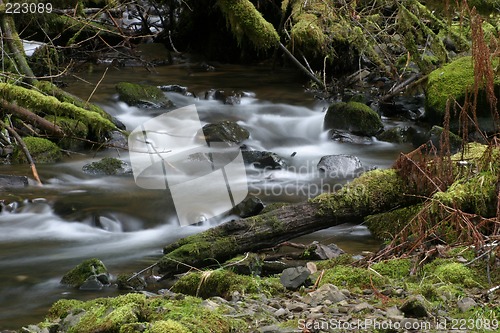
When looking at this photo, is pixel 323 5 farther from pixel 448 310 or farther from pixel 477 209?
pixel 448 310

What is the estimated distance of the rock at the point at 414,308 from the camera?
Result: 3.26m

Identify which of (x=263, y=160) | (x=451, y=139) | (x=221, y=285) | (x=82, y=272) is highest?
(x=221, y=285)

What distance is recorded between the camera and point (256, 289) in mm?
4004

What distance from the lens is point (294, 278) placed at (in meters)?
4.07

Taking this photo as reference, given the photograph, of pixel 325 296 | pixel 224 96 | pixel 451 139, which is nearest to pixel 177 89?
pixel 224 96

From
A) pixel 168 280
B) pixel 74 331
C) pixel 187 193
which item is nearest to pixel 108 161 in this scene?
pixel 187 193

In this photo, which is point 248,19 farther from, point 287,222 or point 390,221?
point 287,222

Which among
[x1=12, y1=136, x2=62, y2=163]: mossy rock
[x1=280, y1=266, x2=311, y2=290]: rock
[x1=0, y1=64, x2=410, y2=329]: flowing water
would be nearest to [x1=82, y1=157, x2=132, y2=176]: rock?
[x1=0, y1=64, x2=410, y2=329]: flowing water

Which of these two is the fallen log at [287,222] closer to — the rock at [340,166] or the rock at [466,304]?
the rock at [466,304]

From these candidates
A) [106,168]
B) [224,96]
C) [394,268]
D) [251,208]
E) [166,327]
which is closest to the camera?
[166,327]

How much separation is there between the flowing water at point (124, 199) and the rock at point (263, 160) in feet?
0.53

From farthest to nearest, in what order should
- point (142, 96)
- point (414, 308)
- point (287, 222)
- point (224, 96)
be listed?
point (224, 96)
point (142, 96)
point (287, 222)
point (414, 308)

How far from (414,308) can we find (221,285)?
1.30 m

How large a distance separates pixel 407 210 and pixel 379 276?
1.77m
